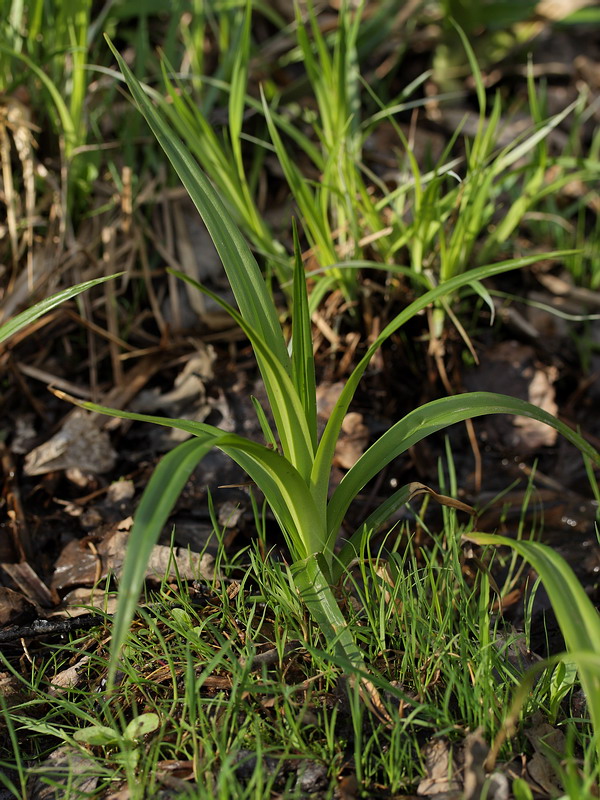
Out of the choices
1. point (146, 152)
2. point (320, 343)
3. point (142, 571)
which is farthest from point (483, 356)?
point (142, 571)

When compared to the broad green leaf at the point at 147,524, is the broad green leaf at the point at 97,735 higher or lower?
lower

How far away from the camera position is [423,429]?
142 cm

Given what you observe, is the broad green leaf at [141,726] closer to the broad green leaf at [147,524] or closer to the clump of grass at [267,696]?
the clump of grass at [267,696]

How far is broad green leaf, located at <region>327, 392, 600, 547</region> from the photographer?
4.48 feet

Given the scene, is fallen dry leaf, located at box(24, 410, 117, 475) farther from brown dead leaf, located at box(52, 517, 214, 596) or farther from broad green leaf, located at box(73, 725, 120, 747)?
broad green leaf, located at box(73, 725, 120, 747)

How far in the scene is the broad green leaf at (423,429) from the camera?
4.48 ft

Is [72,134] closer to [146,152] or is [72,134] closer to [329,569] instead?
[146,152]

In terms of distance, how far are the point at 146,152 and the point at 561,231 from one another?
4.96 ft

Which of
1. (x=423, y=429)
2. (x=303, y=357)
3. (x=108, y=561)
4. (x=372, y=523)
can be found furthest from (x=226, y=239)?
(x=108, y=561)

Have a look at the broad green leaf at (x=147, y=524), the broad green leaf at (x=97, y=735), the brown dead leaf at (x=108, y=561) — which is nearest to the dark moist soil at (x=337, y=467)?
the brown dead leaf at (x=108, y=561)

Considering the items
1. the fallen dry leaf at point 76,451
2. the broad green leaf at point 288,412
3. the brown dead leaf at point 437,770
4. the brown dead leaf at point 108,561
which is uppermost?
the broad green leaf at point 288,412

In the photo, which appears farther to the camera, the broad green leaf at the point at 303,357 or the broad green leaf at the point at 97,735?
the broad green leaf at the point at 303,357

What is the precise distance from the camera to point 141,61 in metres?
2.54

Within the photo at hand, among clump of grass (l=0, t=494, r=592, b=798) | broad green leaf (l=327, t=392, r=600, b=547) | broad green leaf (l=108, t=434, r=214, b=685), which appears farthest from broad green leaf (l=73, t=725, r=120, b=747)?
broad green leaf (l=327, t=392, r=600, b=547)
